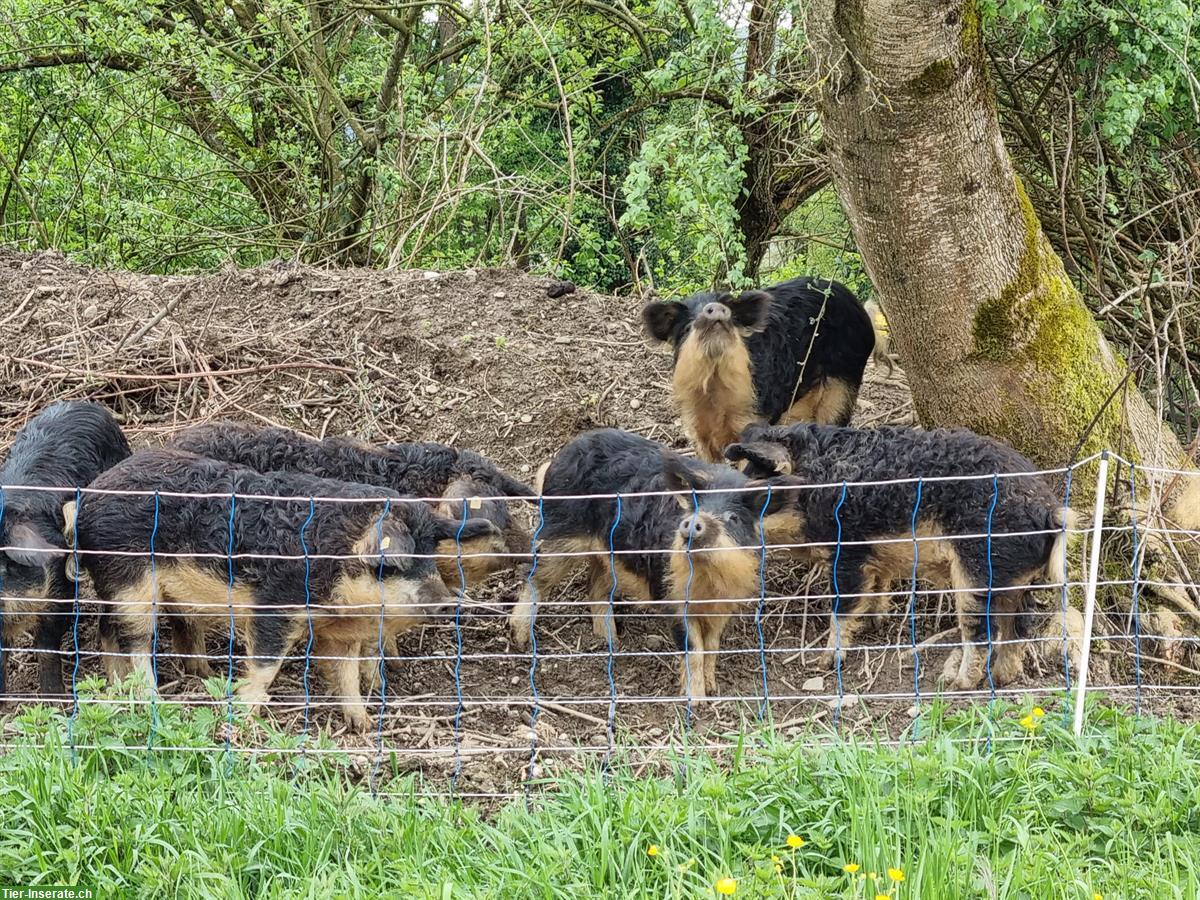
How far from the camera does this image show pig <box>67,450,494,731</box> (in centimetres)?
626

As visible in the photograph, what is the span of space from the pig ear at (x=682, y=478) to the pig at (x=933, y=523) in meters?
0.45

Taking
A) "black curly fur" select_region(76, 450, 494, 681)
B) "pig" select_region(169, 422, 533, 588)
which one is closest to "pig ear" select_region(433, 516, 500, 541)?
"black curly fur" select_region(76, 450, 494, 681)

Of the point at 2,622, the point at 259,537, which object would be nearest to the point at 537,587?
the point at 259,537

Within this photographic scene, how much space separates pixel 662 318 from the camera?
28.2 ft

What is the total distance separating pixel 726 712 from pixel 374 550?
202cm

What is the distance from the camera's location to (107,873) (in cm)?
480

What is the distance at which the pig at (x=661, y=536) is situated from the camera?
6.43 m

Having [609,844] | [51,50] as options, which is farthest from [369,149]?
[609,844]

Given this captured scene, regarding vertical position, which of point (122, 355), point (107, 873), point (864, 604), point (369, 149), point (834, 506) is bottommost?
point (107, 873)

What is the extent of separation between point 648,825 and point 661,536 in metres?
2.05

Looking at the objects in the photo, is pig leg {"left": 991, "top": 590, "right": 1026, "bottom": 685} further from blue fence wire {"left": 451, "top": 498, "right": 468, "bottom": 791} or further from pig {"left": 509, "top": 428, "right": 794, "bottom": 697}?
blue fence wire {"left": 451, "top": 498, "right": 468, "bottom": 791}

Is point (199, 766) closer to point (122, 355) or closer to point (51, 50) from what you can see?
point (122, 355)

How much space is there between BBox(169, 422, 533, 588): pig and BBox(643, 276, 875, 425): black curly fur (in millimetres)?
1730

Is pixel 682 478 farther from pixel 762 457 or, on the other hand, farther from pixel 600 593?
pixel 600 593
